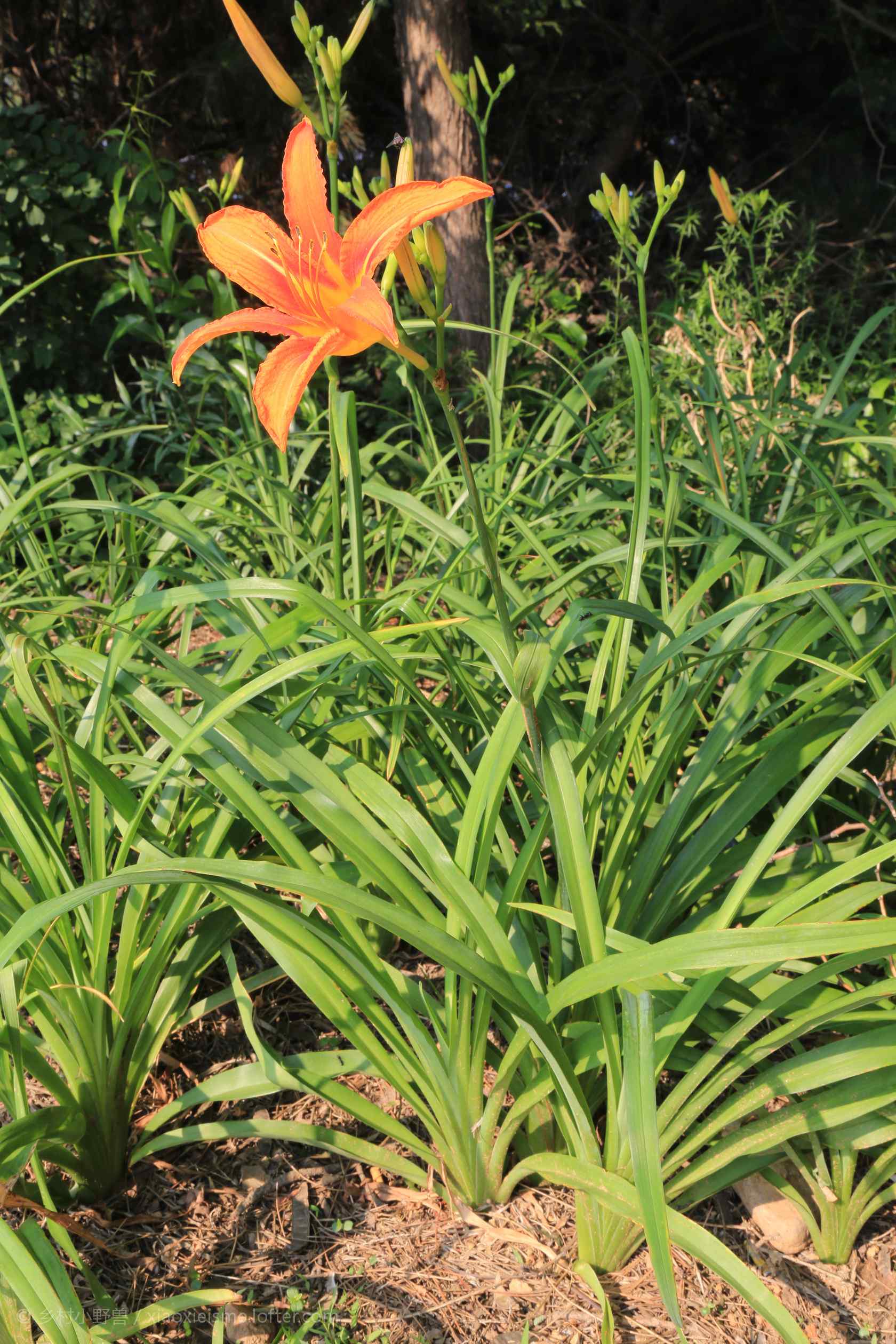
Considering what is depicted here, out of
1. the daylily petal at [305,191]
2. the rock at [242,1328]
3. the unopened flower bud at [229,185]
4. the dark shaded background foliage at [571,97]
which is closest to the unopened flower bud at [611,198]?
the daylily petal at [305,191]

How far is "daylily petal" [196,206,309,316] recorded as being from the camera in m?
1.08

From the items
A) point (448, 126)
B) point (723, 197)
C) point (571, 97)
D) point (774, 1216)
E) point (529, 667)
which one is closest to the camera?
point (529, 667)

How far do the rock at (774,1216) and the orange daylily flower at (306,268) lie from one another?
46.0 inches

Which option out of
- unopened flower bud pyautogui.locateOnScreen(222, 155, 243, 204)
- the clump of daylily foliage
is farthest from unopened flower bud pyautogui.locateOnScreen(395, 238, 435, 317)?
unopened flower bud pyautogui.locateOnScreen(222, 155, 243, 204)

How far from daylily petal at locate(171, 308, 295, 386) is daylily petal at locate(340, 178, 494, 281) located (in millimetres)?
90

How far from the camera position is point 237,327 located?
41.5 inches

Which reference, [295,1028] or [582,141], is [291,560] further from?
[582,141]

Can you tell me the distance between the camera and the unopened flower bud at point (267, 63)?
1139mm

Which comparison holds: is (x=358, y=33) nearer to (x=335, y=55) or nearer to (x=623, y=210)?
(x=335, y=55)

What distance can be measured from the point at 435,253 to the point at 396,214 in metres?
0.05

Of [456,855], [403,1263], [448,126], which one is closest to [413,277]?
[456,855]

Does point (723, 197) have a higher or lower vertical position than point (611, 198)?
lower

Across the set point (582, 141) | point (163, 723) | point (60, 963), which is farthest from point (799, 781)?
point (582, 141)

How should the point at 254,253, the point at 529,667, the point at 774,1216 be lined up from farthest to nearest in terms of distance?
the point at 774,1216
the point at 254,253
the point at 529,667
